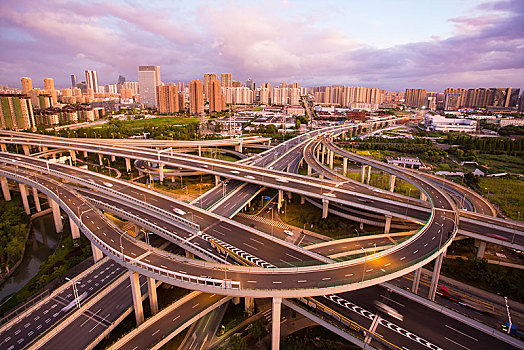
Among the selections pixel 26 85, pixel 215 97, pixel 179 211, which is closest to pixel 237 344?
pixel 179 211

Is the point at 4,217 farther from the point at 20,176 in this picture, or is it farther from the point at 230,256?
the point at 230,256

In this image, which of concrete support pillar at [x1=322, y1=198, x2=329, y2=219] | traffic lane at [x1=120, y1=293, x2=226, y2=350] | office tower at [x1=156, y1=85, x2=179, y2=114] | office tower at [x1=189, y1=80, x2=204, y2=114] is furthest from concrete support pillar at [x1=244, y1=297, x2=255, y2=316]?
office tower at [x1=156, y1=85, x2=179, y2=114]

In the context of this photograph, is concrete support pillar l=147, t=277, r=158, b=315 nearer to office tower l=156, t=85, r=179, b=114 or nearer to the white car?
the white car

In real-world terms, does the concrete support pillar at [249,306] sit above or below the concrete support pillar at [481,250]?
below

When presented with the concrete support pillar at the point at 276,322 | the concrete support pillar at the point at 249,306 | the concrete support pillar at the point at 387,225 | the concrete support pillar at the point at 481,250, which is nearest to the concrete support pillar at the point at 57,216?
the concrete support pillar at the point at 249,306

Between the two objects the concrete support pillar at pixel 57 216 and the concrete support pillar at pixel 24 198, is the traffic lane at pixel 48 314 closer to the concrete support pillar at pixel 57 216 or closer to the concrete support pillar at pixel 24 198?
the concrete support pillar at pixel 57 216

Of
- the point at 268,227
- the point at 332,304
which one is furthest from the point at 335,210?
the point at 332,304

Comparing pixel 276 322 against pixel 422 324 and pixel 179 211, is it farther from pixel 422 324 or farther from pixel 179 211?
pixel 179 211
